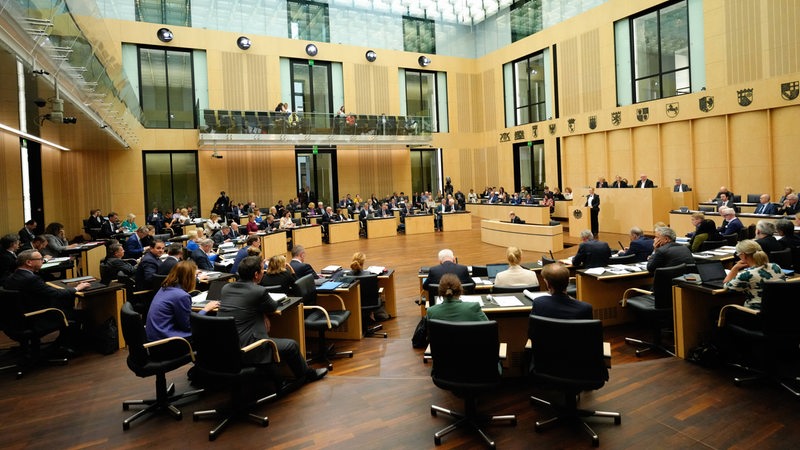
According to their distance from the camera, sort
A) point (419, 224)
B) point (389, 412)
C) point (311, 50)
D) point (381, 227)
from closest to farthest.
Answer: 1. point (389, 412)
2. point (381, 227)
3. point (419, 224)
4. point (311, 50)

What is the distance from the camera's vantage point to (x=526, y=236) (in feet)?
40.4

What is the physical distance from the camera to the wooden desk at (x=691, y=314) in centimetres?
475

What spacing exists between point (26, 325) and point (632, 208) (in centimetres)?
1379

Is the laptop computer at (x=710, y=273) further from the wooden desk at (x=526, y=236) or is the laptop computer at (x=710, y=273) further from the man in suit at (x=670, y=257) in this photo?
the wooden desk at (x=526, y=236)

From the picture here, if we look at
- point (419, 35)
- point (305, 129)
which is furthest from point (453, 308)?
point (419, 35)

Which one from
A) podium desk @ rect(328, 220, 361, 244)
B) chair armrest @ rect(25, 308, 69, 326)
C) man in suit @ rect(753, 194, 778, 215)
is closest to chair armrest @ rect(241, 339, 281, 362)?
chair armrest @ rect(25, 308, 69, 326)

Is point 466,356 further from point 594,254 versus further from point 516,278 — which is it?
point 594,254

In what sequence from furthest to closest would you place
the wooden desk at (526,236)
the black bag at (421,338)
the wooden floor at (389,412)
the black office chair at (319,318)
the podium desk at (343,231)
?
1. the podium desk at (343,231)
2. the wooden desk at (526,236)
3. the black bag at (421,338)
4. the black office chair at (319,318)
5. the wooden floor at (389,412)

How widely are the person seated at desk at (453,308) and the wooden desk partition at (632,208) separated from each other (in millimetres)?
11427

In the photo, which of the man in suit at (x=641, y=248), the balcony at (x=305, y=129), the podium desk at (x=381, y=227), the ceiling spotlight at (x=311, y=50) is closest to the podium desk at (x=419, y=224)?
the podium desk at (x=381, y=227)

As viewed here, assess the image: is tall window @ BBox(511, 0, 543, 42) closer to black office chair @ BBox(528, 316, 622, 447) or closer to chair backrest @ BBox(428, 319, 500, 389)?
black office chair @ BBox(528, 316, 622, 447)

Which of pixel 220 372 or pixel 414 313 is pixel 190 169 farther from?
pixel 220 372

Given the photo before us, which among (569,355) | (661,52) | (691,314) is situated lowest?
(691,314)

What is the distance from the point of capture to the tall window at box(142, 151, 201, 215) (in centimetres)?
1839
